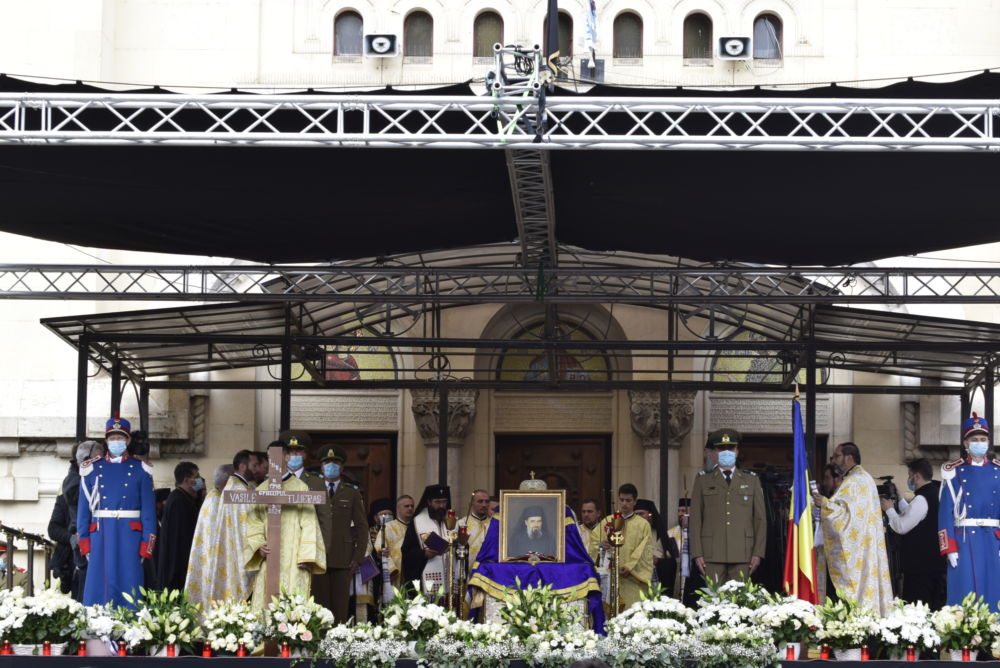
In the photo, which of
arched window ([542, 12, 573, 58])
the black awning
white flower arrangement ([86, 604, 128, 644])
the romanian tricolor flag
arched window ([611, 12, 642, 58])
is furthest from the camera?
arched window ([611, 12, 642, 58])

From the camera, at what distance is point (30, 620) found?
40.4 feet

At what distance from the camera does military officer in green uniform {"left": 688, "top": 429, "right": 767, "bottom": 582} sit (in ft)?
49.4

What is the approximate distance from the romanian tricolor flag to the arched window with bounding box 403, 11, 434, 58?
9.93 meters

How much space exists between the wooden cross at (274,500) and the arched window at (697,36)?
34.9 ft

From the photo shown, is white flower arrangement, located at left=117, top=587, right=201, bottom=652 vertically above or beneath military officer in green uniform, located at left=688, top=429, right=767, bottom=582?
beneath

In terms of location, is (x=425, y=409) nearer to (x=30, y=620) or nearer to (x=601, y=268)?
(x=601, y=268)

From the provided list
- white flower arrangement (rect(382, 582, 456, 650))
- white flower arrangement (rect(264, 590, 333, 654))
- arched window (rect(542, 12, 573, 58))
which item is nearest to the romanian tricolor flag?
white flower arrangement (rect(382, 582, 456, 650))

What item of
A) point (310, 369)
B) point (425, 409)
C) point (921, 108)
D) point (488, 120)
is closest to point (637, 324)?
point (425, 409)

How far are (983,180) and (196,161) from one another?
6327 millimetres

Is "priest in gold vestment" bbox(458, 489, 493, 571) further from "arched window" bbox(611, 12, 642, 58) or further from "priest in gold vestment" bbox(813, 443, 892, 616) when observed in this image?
"arched window" bbox(611, 12, 642, 58)

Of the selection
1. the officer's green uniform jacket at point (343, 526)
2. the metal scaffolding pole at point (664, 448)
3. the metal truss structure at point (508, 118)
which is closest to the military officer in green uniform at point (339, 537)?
the officer's green uniform jacket at point (343, 526)

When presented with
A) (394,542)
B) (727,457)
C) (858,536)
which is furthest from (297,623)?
(858,536)

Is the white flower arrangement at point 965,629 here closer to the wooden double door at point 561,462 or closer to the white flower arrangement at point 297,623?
the white flower arrangement at point 297,623

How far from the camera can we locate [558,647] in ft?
38.8
